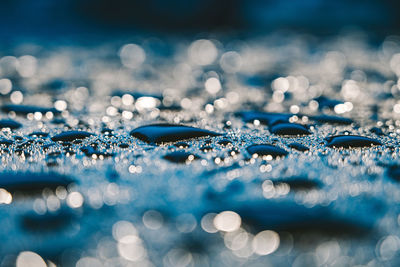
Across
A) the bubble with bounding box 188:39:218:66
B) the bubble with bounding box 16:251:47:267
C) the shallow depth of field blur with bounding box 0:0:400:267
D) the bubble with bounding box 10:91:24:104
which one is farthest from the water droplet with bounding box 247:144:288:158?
the bubble with bounding box 188:39:218:66

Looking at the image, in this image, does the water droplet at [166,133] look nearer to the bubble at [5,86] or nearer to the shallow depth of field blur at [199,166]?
the shallow depth of field blur at [199,166]

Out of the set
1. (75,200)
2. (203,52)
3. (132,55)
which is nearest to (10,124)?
(75,200)

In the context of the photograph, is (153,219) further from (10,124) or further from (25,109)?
(25,109)

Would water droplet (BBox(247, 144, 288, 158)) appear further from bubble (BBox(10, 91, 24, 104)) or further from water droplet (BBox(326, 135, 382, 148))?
bubble (BBox(10, 91, 24, 104))

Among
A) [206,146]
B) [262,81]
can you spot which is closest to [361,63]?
[262,81]

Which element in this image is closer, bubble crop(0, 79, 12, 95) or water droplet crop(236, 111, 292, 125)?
water droplet crop(236, 111, 292, 125)

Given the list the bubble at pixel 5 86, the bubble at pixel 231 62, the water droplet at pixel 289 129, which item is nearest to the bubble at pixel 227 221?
the water droplet at pixel 289 129

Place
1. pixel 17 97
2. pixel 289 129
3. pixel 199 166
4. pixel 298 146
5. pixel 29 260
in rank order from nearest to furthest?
pixel 29 260 < pixel 199 166 < pixel 298 146 < pixel 289 129 < pixel 17 97
